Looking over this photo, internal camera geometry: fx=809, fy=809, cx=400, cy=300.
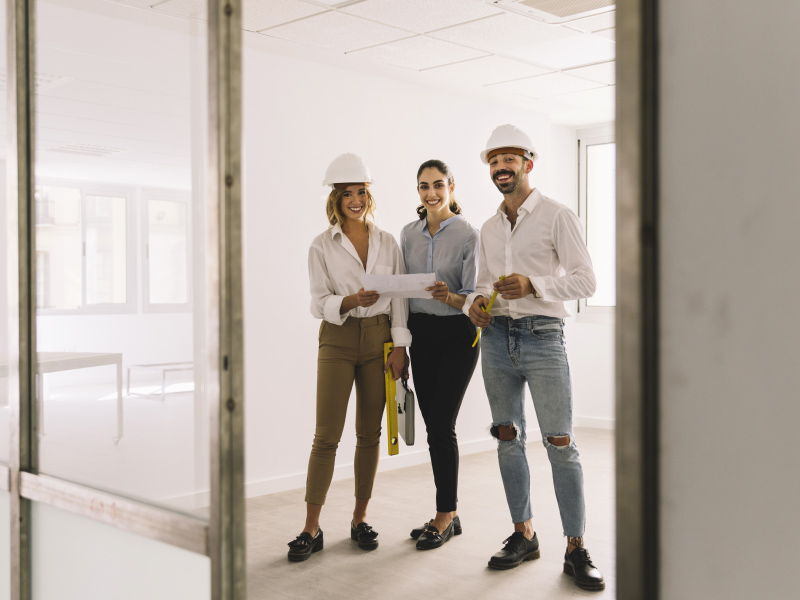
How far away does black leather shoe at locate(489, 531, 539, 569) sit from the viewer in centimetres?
324

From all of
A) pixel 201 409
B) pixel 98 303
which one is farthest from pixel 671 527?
pixel 98 303

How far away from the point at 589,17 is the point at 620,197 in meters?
3.49

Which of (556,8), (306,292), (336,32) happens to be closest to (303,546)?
(306,292)

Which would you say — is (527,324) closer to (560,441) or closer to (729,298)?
(560,441)

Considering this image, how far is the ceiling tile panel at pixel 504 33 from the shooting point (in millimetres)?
4312

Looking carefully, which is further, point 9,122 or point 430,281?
point 430,281

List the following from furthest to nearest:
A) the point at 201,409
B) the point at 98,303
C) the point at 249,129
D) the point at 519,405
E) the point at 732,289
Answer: the point at 249,129 → the point at 519,405 → the point at 98,303 → the point at 201,409 → the point at 732,289

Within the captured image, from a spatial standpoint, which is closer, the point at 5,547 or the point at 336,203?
the point at 5,547

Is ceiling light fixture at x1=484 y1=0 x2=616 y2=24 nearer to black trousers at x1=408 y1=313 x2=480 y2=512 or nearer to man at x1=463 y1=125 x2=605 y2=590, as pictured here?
man at x1=463 y1=125 x2=605 y2=590

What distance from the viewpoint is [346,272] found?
3467 mm

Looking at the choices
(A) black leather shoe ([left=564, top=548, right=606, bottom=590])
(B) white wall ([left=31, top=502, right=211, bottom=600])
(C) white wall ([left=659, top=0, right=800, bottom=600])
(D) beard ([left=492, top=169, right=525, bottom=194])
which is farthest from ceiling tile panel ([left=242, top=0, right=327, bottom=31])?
(C) white wall ([left=659, top=0, right=800, bottom=600])

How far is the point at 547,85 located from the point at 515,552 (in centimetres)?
362

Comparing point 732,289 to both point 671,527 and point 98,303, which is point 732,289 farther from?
point 98,303

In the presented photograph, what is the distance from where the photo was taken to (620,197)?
1105 millimetres
